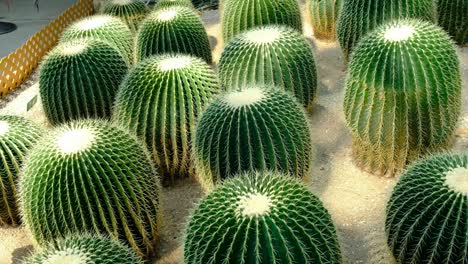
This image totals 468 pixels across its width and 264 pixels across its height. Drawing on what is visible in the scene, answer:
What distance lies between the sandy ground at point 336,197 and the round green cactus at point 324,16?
1186 mm

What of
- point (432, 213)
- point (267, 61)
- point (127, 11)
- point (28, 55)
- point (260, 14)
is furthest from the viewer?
point (28, 55)

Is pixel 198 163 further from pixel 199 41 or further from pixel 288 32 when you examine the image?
pixel 199 41

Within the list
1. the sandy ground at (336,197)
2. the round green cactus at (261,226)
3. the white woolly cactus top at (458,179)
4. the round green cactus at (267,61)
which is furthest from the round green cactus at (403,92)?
the round green cactus at (261,226)

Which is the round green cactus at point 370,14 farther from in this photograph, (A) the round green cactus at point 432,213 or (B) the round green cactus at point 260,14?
(A) the round green cactus at point 432,213

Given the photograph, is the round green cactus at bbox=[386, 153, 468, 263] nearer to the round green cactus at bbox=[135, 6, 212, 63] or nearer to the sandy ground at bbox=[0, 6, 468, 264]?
the sandy ground at bbox=[0, 6, 468, 264]

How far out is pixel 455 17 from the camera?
610 cm

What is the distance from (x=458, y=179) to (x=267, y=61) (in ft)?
6.82

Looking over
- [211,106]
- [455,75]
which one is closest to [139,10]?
[211,106]

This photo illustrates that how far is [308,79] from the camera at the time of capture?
502cm

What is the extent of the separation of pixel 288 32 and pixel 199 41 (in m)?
1.12

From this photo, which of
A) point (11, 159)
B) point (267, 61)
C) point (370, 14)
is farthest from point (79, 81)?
point (370, 14)

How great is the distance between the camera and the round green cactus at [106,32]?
583 centimetres

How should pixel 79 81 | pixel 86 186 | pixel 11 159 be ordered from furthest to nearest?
1. pixel 79 81
2. pixel 11 159
3. pixel 86 186

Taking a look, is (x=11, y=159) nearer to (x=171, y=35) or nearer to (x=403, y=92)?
(x=171, y=35)
